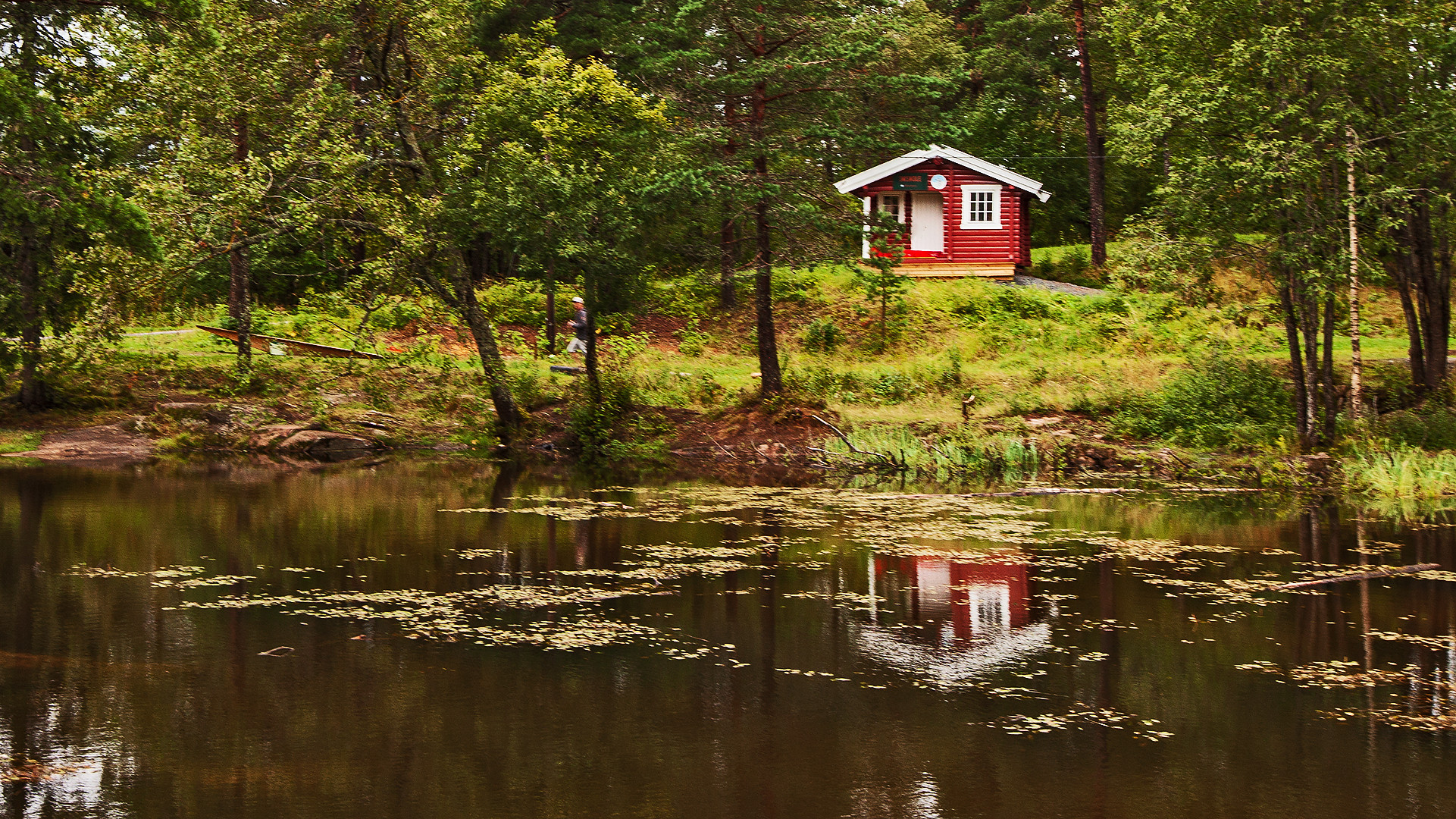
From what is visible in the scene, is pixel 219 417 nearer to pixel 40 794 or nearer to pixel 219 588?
pixel 219 588

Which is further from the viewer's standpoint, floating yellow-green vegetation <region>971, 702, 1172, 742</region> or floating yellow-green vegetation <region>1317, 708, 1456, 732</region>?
floating yellow-green vegetation <region>1317, 708, 1456, 732</region>

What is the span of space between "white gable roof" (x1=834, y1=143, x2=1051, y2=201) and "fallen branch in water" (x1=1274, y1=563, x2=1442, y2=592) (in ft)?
100

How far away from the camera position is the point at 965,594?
13.6 metres

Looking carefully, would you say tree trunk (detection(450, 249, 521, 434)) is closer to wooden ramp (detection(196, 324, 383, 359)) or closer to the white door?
wooden ramp (detection(196, 324, 383, 359))

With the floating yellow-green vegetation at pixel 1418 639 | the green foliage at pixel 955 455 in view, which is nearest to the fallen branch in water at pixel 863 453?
the green foliage at pixel 955 455

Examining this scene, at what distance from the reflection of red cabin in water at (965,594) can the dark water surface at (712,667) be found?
5 cm

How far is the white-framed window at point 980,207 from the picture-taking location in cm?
4419

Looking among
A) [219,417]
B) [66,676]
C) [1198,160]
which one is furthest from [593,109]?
[66,676]

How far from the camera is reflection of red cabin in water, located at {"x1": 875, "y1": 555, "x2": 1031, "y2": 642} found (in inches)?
484

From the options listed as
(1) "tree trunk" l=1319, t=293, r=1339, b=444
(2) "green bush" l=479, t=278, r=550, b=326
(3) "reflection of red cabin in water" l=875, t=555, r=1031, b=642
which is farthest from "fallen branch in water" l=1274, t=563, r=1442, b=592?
(2) "green bush" l=479, t=278, r=550, b=326

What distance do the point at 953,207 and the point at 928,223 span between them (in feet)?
3.45

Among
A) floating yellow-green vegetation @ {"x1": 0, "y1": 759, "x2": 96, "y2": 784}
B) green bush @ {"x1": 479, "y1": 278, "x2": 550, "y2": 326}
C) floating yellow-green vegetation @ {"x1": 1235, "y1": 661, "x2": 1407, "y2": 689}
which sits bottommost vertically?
floating yellow-green vegetation @ {"x1": 1235, "y1": 661, "x2": 1407, "y2": 689}

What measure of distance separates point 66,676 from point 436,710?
3.07 metres

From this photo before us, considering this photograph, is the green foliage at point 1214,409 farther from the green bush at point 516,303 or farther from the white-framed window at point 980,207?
the green bush at point 516,303
